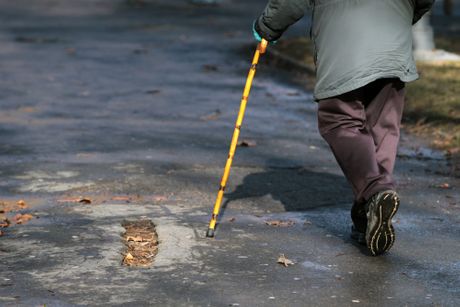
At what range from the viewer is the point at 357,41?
6.43 meters

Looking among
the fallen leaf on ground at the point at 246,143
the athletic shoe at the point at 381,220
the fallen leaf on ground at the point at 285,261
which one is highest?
the athletic shoe at the point at 381,220

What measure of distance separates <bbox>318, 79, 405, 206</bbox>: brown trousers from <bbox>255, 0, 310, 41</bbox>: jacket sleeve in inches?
19.4

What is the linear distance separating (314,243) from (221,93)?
762 cm

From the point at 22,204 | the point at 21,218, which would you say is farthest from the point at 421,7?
the point at 22,204

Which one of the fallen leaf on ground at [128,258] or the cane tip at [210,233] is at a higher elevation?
the fallen leaf on ground at [128,258]

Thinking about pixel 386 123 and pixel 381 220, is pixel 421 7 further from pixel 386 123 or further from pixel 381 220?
pixel 381 220

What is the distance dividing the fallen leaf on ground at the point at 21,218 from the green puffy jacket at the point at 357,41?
6.83 feet

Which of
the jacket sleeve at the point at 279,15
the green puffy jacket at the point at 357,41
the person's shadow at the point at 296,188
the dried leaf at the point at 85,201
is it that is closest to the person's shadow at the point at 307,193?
the person's shadow at the point at 296,188

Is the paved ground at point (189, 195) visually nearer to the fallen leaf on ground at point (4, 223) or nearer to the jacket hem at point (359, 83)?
the fallen leaf on ground at point (4, 223)

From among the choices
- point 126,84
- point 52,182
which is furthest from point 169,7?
point 52,182

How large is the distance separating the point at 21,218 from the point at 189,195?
4.34 ft

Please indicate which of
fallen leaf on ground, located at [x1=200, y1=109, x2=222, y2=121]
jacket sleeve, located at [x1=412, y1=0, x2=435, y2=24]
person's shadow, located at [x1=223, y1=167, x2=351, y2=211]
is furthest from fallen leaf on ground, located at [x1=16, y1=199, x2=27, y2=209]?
fallen leaf on ground, located at [x1=200, y1=109, x2=222, y2=121]

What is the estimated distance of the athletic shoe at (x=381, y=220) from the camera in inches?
245

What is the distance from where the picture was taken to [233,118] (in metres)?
12.2
